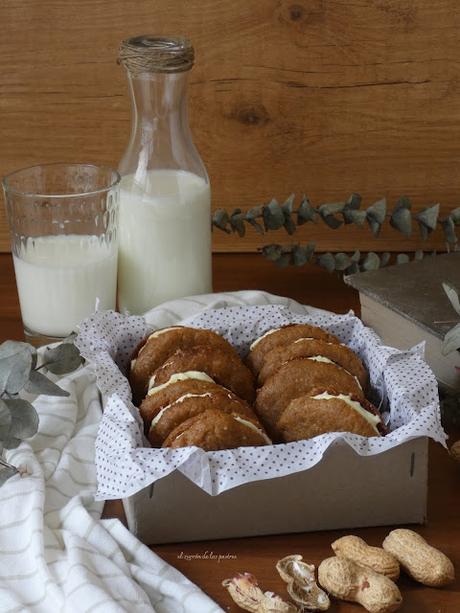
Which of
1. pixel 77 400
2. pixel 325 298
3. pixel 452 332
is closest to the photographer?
pixel 452 332

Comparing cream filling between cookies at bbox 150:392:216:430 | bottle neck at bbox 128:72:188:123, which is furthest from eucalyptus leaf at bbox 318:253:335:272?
cream filling between cookies at bbox 150:392:216:430

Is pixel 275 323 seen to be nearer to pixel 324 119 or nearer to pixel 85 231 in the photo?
pixel 85 231

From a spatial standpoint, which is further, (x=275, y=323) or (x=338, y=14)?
(x=338, y=14)

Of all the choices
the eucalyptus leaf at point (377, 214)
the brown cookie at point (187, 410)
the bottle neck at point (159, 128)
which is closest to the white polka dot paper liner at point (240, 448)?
the brown cookie at point (187, 410)

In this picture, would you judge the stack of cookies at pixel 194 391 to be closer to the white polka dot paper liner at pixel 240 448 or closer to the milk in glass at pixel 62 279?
the white polka dot paper liner at pixel 240 448

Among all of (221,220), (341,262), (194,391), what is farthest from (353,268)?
(194,391)

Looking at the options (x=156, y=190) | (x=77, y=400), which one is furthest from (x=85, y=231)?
(x=77, y=400)

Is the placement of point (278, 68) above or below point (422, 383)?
above
